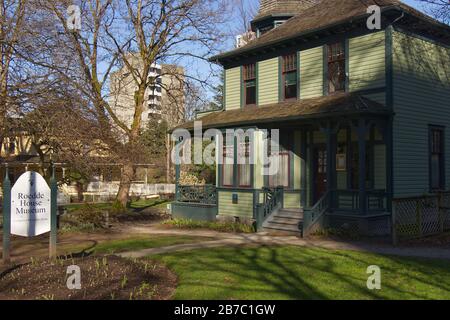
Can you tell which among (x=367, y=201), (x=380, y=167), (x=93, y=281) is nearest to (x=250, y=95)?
(x=380, y=167)

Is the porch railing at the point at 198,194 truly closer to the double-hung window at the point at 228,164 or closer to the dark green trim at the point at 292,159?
the double-hung window at the point at 228,164

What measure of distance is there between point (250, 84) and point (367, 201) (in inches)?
318

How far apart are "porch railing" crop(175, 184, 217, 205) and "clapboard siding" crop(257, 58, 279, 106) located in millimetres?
4429

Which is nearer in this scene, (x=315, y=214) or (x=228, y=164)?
(x=315, y=214)

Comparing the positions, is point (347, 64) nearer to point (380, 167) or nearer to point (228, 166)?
point (380, 167)

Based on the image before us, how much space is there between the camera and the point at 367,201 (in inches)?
624

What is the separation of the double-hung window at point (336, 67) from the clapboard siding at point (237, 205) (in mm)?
5444

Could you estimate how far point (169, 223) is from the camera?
20766mm

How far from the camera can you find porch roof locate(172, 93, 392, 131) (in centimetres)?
1509

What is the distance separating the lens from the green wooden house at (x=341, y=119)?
1560cm

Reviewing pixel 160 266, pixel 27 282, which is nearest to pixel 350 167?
→ pixel 160 266

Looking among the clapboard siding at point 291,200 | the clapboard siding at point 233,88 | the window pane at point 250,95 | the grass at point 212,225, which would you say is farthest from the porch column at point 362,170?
the clapboard siding at point 233,88

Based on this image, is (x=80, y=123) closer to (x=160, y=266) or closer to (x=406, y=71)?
(x=160, y=266)

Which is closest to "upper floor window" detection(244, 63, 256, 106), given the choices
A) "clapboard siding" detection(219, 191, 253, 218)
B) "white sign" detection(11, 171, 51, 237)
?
"clapboard siding" detection(219, 191, 253, 218)
